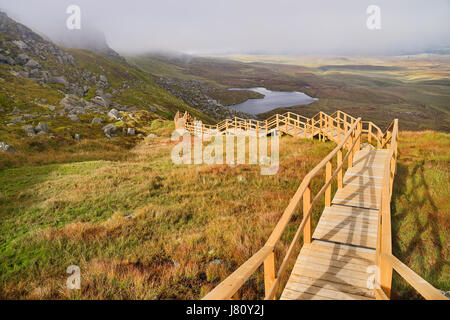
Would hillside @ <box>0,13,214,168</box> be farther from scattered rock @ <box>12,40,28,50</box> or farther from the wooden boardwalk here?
the wooden boardwalk

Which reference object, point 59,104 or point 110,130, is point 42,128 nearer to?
point 110,130

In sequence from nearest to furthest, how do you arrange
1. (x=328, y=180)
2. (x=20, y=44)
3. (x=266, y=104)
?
(x=328, y=180)
(x=20, y=44)
(x=266, y=104)

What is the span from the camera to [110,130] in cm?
2630

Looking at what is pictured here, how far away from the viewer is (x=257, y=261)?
264 cm

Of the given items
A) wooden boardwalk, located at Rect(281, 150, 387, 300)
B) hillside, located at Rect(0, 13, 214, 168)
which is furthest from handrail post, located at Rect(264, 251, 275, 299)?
hillside, located at Rect(0, 13, 214, 168)

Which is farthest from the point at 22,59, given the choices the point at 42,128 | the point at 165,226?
the point at 165,226

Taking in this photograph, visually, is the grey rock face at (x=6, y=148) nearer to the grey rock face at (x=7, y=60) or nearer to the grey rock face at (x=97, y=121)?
the grey rock face at (x=97, y=121)

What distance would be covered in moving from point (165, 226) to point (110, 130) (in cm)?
2227

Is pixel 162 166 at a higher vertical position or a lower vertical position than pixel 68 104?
lower

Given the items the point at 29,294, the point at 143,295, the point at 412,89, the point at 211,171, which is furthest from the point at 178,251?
the point at 412,89

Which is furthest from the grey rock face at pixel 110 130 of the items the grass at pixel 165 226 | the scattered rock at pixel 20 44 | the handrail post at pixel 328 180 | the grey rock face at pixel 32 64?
the scattered rock at pixel 20 44

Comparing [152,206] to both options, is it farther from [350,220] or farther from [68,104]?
[68,104]

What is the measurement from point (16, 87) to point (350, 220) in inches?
1663
